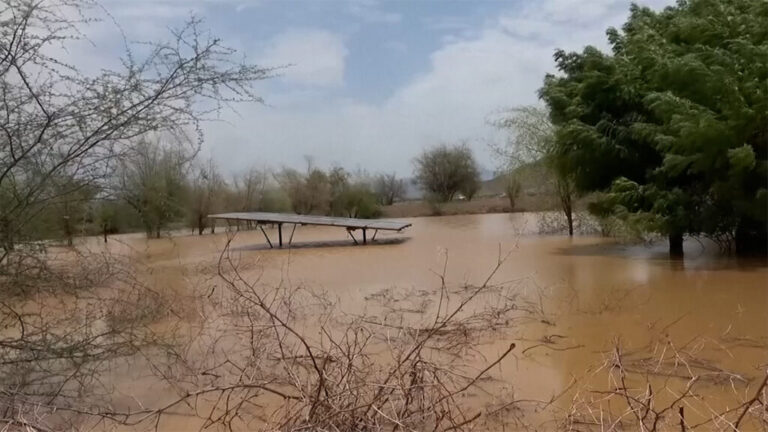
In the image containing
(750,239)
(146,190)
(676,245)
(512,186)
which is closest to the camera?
(146,190)

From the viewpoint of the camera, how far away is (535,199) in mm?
20031

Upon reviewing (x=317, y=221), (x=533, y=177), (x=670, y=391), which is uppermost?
(x=533, y=177)

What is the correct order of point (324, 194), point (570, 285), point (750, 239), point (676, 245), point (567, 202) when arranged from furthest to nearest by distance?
point (324, 194), point (567, 202), point (676, 245), point (750, 239), point (570, 285)

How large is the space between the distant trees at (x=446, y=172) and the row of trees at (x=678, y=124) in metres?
20.9

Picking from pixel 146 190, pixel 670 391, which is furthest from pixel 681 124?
pixel 146 190

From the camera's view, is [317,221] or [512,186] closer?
[317,221]

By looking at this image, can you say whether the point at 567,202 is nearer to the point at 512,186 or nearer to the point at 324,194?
the point at 512,186

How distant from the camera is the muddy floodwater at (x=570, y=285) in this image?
17.4 feet

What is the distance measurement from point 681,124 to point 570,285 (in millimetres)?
2803

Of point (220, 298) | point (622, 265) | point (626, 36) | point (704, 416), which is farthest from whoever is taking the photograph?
point (626, 36)

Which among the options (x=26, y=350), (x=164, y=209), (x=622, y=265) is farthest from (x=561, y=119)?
(x=26, y=350)

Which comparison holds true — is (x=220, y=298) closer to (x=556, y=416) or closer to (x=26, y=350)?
(x=26, y=350)

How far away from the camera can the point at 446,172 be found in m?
35.0

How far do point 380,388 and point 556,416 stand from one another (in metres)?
1.46
